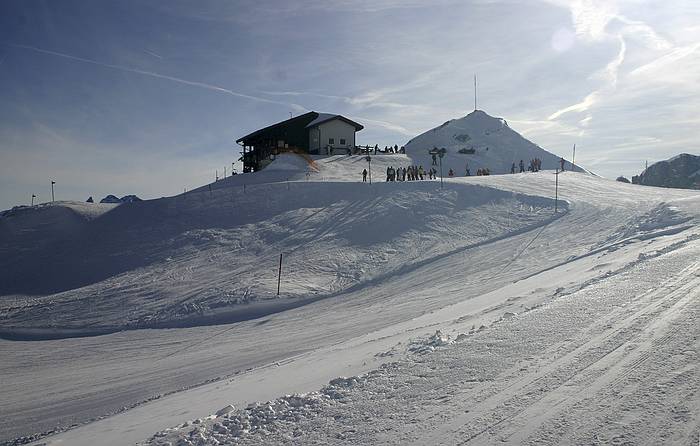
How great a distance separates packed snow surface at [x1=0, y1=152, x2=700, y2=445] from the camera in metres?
A: 5.41

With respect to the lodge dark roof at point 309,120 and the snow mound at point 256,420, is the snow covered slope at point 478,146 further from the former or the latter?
the snow mound at point 256,420

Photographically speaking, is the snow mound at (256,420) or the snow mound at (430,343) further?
the snow mound at (430,343)

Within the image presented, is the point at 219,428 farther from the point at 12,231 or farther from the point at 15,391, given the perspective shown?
the point at 12,231

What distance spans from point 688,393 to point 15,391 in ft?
47.8

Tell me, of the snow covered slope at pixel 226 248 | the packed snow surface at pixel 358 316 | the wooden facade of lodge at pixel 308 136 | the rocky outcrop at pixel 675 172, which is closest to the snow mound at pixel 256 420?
the packed snow surface at pixel 358 316

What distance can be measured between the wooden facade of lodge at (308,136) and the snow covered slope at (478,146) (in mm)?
8499

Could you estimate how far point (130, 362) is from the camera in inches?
553

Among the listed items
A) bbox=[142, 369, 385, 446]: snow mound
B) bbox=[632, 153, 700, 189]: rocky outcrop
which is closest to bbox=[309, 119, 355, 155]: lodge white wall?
bbox=[632, 153, 700, 189]: rocky outcrop

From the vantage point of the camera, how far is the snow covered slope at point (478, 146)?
192 feet

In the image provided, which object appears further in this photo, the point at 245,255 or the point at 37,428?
the point at 245,255

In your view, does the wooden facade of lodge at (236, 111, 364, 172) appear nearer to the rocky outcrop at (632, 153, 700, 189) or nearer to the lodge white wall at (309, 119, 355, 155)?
the lodge white wall at (309, 119, 355, 155)

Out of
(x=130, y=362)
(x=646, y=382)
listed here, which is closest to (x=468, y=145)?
(x=130, y=362)

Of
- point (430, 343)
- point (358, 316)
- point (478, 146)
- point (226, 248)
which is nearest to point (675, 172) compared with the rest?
point (478, 146)

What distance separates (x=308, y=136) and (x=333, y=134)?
360 cm
